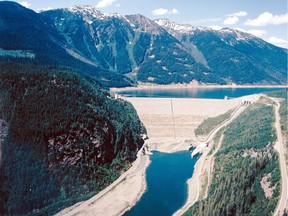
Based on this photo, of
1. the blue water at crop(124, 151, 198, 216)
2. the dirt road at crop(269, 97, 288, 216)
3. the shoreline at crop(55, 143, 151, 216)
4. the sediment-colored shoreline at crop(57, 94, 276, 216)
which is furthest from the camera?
the sediment-colored shoreline at crop(57, 94, 276, 216)

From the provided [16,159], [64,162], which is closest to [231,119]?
[64,162]

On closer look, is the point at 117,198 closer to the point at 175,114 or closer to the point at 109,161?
the point at 109,161

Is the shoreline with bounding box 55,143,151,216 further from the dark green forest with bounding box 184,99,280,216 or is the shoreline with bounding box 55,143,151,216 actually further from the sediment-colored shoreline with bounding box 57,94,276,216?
the dark green forest with bounding box 184,99,280,216

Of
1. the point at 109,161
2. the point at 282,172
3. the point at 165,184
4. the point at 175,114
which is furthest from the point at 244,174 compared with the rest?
the point at 175,114

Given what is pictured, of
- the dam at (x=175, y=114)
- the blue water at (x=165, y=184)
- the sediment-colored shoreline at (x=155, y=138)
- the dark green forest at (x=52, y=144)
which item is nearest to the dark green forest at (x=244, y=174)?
the blue water at (x=165, y=184)

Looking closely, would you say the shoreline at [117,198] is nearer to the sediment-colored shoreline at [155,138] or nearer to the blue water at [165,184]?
the sediment-colored shoreline at [155,138]

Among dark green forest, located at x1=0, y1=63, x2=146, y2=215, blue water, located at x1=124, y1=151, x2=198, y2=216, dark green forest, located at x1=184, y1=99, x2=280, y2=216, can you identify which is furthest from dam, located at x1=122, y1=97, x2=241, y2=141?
dark green forest, located at x1=0, y1=63, x2=146, y2=215

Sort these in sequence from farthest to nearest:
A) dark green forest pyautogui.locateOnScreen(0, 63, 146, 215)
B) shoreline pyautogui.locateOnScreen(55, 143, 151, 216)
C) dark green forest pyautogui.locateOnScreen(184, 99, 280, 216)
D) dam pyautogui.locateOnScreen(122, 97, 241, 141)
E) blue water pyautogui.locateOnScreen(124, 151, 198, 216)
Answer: dam pyautogui.locateOnScreen(122, 97, 241, 141)
blue water pyautogui.locateOnScreen(124, 151, 198, 216)
shoreline pyautogui.locateOnScreen(55, 143, 151, 216)
dark green forest pyautogui.locateOnScreen(0, 63, 146, 215)
dark green forest pyautogui.locateOnScreen(184, 99, 280, 216)
